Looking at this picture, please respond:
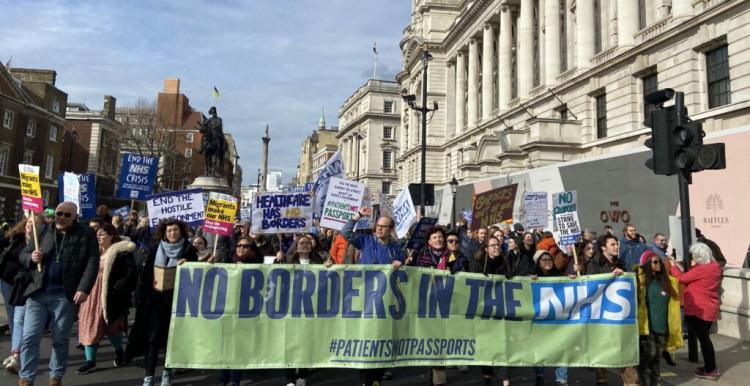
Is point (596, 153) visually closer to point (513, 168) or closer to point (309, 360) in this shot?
point (513, 168)

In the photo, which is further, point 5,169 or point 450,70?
point 450,70

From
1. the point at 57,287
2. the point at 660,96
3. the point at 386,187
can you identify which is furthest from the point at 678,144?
the point at 386,187

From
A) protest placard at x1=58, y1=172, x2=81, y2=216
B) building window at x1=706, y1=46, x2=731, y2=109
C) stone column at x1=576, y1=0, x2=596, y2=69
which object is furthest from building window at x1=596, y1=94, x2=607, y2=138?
protest placard at x1=58, y1=172, x2=81, y2=216

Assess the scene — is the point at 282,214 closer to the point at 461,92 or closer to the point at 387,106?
the point at 461,92

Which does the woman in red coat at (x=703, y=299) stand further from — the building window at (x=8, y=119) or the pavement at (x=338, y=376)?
the building window at (x=8, y=119)

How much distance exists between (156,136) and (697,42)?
4630 cm

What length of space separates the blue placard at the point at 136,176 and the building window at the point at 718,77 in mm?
21778

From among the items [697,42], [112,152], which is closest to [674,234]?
[697,42]

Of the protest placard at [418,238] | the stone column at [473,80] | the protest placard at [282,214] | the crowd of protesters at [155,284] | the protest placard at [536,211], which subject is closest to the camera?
the crowd of protesters at [155,284]

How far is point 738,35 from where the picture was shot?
776 inches

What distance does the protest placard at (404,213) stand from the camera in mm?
10648

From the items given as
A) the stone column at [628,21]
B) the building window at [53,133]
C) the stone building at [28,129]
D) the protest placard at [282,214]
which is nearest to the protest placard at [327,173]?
the protest placard at [282,214]

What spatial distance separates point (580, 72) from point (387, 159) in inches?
2351

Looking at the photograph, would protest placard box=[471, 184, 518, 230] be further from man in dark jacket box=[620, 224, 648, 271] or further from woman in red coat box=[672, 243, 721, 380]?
woman in red coat box=[672, 243, 721, 380]
